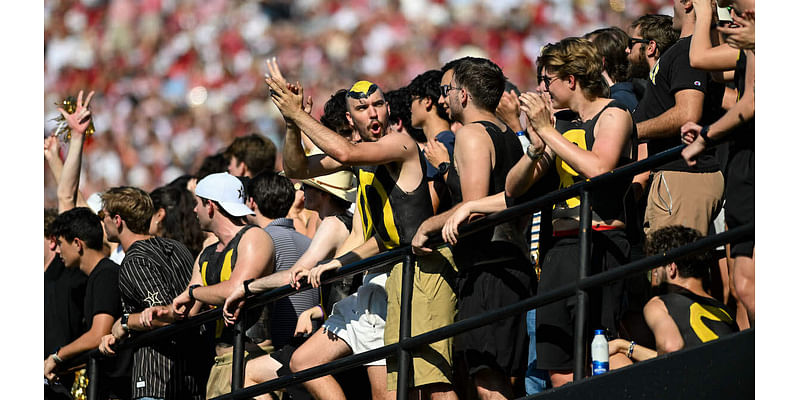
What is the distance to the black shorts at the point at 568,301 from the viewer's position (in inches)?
152

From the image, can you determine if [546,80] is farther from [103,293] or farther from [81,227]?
[81,227]

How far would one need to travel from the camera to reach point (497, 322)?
400cm

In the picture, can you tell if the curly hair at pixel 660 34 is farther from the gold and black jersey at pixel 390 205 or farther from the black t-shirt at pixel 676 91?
the gold and black jersey at pixel 390 205

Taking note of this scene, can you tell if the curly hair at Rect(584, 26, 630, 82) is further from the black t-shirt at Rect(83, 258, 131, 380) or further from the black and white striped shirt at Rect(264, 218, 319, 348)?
the black t-shirt at Rect(83, 258, 131, 380)

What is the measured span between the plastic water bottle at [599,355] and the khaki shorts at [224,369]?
1.80 meters

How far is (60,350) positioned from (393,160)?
7.73 ft

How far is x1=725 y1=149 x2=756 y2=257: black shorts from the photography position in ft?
11.2

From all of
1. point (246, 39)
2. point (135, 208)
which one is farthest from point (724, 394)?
point (246, 39)

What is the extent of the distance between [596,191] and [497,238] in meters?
0.41

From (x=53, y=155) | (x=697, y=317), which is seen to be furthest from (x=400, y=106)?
(x=53, y=155)

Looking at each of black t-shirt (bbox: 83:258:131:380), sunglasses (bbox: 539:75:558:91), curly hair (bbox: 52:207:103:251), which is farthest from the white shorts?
curly hair (bbox: 52:207:103:251)

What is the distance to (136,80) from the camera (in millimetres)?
11727

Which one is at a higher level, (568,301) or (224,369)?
(224,369)

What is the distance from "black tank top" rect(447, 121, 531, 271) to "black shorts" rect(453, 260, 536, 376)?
0.03 meters
